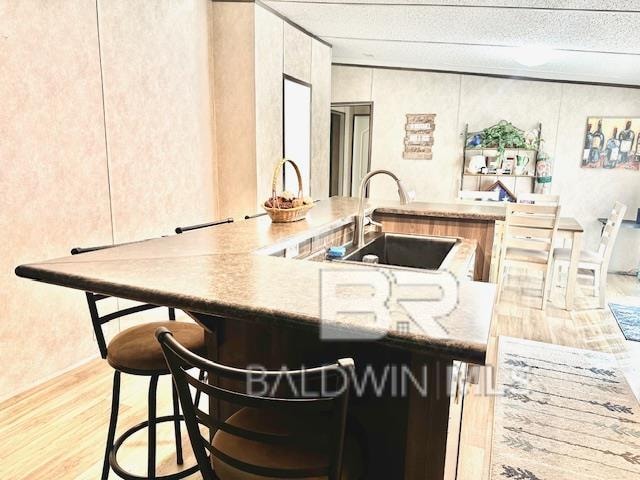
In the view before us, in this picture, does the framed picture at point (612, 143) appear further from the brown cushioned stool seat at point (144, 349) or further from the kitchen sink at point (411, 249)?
the brown cushioned stool seat at point (144, 349)

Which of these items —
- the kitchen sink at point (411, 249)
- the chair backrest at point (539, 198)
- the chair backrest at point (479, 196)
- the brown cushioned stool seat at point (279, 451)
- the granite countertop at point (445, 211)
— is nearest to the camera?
the brown cushioned stool seat at point (279, 451)

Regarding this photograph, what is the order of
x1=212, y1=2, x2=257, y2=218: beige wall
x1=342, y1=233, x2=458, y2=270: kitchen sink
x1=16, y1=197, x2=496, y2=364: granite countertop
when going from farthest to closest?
1. x1=212, y1=2, x2=257, y2=218: beige wall
2. x1=342, y1=233, x2=458, y2=270: kitchen sink
3. x1=16, y1=197, x2=496, y2=364: granite countertop

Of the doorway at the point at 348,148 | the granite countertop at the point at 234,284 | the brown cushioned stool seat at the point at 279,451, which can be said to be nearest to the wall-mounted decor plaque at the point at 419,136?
the doorway at the point at 348,148

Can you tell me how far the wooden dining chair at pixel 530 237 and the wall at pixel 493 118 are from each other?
6.01 feet

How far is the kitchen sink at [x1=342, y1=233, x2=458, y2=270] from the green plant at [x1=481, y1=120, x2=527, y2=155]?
3.41 m

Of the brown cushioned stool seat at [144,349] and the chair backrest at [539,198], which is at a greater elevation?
the chair backrest at [539,198]

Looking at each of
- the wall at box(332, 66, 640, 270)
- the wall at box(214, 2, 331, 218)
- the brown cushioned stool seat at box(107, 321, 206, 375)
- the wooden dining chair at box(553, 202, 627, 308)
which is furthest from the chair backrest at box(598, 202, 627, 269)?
the brown cushioned stool seat at box(107, 321, 206, 375)

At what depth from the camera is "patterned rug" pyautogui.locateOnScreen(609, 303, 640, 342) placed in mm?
3803

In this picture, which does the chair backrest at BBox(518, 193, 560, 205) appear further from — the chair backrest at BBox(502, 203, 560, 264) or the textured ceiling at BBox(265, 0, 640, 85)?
the textured ceiling at BBox(265, 0, 640, 85)

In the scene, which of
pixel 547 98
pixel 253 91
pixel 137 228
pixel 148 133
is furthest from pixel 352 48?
pixel 137 228

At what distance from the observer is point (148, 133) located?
322 centimetres

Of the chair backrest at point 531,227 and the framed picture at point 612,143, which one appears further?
the framed picture at point 612,143

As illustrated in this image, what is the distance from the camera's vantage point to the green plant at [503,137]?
18.9ft

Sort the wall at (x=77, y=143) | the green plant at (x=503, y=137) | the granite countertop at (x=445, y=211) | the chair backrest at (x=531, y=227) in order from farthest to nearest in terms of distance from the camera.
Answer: the green plant at (x=503, y=137)
the chair backrest at (x=531, y=227)
the granite countertop at (x=445, y=211)
the wall at (x=77, y=143)
